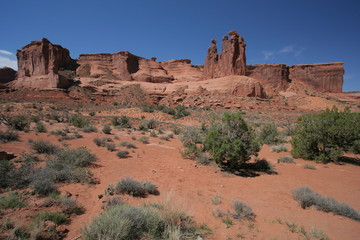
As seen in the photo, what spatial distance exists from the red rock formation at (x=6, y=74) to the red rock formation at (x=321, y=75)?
314ft

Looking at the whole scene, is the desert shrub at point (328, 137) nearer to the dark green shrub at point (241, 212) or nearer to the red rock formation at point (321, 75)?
Answer: the dark green shrub at point (241, 212)

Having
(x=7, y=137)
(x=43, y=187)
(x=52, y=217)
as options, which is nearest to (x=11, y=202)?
(x=43, y=187)

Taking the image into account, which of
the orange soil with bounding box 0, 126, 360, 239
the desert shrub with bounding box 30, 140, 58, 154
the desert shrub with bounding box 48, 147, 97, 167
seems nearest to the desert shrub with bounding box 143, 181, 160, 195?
the orange soil with bounding box 0, 126, 360, 239

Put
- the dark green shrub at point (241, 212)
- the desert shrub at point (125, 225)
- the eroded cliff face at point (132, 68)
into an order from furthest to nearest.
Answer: the eroded cliff face at point (132, 68) < the dark green shrub at point (241, 212) < the desert shrub at point (125, 225)

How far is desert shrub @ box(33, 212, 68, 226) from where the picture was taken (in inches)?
115

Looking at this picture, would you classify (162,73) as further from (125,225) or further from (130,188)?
(125,225)

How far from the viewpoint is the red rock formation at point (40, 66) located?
4159 cm

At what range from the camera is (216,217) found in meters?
3.68

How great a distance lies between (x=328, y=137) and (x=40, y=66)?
58.8 meters

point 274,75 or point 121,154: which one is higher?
point 274,75

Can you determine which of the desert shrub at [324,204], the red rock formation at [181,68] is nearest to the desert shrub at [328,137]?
the desert shrub at [324,204]

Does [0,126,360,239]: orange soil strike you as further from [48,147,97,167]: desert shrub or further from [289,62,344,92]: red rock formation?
[289,62,344,92]: red rock formation

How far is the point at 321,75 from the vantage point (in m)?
63.4

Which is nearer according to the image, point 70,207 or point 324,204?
point 70,207
